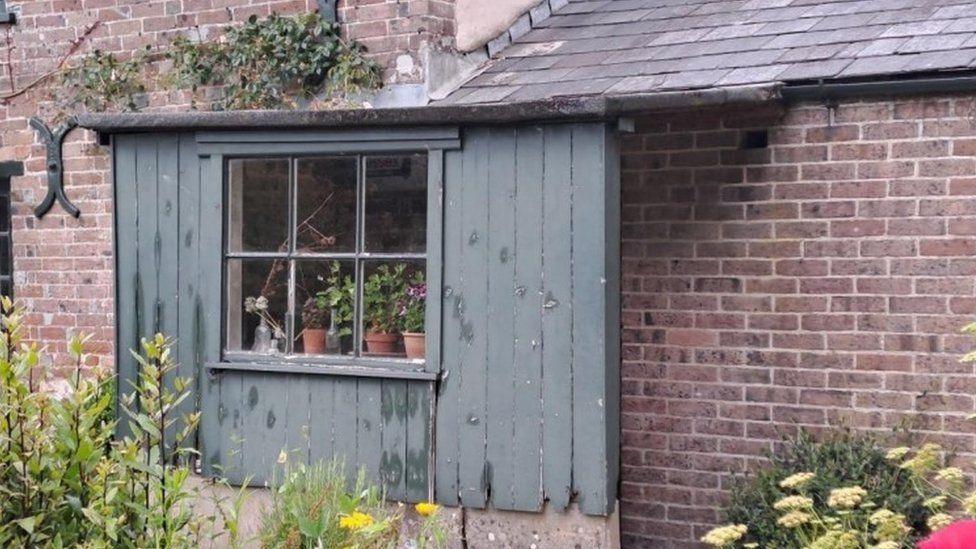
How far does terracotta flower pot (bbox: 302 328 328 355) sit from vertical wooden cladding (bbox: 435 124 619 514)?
0.70 meters

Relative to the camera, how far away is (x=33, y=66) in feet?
27.6

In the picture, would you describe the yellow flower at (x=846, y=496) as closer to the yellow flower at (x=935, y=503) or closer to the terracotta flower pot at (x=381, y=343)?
the yellow flower at (x=935, y=503)

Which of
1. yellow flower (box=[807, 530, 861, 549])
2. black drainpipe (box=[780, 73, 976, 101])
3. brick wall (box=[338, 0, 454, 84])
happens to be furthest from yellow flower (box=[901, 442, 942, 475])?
brick wall (box=[338, 0, 454, 84])

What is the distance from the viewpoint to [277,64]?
7.39 m

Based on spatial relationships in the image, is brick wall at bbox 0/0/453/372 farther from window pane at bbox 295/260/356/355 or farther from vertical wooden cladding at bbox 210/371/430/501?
window pane at bbox 295/260/356/355

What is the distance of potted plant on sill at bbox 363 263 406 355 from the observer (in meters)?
6.19

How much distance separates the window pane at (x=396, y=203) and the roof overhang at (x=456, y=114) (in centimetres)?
22

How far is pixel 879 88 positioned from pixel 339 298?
2754mm

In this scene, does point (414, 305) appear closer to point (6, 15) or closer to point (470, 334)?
point (470, 334)

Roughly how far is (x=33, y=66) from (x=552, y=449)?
15.7 ft

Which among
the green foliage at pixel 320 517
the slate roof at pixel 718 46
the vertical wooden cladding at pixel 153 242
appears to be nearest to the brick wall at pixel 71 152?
the vertical wooden cladding at pixel 153 242

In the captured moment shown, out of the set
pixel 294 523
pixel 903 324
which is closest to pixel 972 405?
pixel 903 324

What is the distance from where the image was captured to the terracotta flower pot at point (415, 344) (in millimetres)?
6145

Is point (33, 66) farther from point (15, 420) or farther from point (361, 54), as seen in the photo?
point (15, 420)
